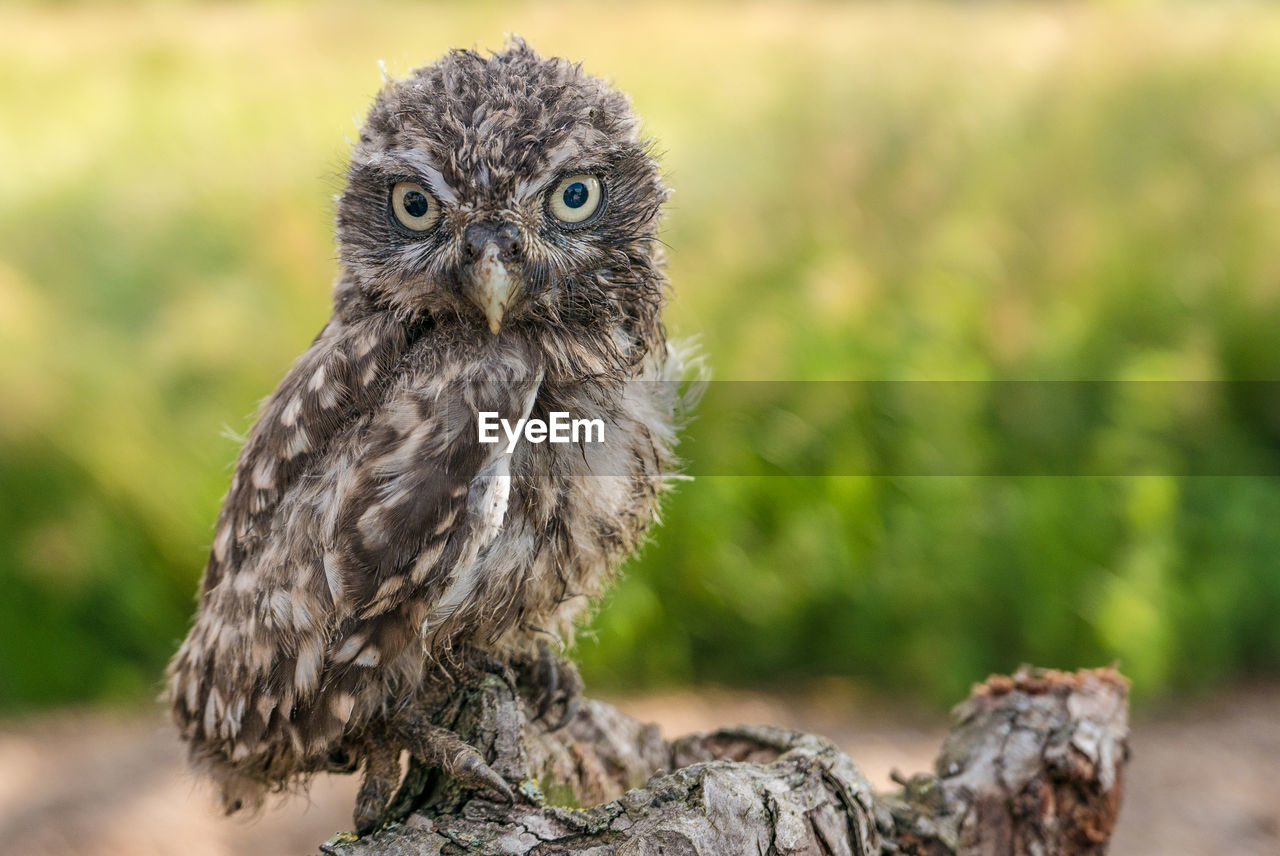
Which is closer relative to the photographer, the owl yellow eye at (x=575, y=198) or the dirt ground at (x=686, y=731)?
the owl yellow eye at (x=575, y=198)

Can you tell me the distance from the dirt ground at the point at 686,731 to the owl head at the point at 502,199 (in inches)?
90.4

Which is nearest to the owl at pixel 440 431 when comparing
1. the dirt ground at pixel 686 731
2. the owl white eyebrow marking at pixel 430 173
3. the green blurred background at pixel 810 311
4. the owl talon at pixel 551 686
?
the owl white eyebrow marking at pixel 430 173

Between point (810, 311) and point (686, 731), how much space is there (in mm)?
1678

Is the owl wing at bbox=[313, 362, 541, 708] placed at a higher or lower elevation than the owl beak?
lower

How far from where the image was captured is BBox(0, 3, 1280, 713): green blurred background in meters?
3.75

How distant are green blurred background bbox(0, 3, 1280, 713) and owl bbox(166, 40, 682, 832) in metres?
2.05

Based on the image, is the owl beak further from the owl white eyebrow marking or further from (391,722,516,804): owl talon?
(391,722,516,804): owl talon

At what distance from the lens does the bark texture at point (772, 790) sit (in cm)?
140

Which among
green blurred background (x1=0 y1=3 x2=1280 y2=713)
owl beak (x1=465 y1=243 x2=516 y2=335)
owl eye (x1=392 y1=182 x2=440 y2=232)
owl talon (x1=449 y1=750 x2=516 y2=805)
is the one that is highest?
green blurred background (x1=0 y1=3 x2=1280 y2=713)

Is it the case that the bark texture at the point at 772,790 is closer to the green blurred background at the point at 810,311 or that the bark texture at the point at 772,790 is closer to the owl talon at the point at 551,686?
the owl talon at the point at 551,686

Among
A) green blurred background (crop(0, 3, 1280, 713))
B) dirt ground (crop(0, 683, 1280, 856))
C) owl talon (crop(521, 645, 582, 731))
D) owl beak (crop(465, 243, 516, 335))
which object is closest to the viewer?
owl beak (crop(465, 243, 516, 335))

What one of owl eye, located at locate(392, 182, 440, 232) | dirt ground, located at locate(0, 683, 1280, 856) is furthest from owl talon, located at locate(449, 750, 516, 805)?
dirt ground, located at locate(0, 683, 1280, 856)

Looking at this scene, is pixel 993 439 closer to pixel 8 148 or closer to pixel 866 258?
pixel 866 258

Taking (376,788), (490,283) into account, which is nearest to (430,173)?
(490,283)
